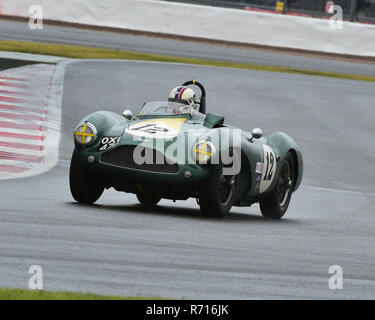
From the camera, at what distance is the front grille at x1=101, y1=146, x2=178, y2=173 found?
8.77 metres

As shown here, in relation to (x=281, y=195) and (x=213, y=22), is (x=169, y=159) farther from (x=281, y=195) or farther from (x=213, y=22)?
(x=213, y=22)

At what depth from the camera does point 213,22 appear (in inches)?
1217

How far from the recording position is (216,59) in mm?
27781

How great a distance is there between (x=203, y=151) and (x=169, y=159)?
31cm

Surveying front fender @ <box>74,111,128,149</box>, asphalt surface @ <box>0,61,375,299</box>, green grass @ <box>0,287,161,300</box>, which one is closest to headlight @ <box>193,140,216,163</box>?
asphalt surface @ <box>0,61,375,299</box>

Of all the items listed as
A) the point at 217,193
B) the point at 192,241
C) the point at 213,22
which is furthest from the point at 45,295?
the point at 213,22

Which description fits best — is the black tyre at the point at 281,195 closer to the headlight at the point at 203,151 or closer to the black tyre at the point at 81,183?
the headlight at the point at 203,151

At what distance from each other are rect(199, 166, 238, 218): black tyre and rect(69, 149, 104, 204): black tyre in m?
0.99

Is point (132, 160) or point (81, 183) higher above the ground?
point (132, 160)

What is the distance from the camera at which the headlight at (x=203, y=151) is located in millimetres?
8773

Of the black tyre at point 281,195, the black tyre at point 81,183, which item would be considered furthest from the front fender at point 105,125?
the black tyre at point 281,195

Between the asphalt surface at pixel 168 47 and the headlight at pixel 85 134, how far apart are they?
59.4 feet

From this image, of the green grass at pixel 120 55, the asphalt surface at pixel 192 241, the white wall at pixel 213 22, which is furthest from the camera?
the white wall at pixel 213 22

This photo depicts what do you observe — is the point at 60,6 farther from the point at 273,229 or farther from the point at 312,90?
the point at 273,229
